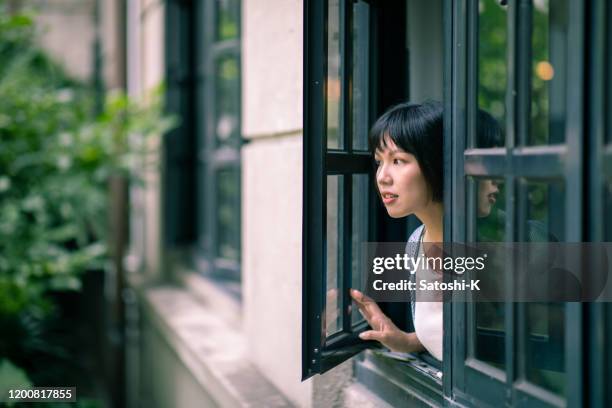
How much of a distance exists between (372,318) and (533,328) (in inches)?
19.8

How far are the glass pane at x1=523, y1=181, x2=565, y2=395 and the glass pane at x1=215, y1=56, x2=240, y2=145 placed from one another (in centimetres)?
240

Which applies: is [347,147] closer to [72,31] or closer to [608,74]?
[608,74]

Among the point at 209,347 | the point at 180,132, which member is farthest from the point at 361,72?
the point at 180,132

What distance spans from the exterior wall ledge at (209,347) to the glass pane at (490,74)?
1.19 meters

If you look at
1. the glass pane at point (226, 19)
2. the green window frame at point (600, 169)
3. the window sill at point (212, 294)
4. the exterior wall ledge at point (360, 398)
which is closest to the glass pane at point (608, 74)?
the green window frame at point (600, 169)

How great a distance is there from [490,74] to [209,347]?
2.13 m

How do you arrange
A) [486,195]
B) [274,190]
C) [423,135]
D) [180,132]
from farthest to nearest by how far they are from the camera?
[180,132] < [274,190] < [423,135] < [486,195]

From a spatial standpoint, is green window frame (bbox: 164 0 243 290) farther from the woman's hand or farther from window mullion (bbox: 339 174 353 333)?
the woman's hand

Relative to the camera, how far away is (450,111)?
1.45m

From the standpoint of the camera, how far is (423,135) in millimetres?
1542

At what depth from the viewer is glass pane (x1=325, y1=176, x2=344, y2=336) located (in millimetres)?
1660

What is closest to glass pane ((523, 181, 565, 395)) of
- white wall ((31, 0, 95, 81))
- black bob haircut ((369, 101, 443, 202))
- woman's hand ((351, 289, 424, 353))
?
black bob haircut ((369, 101, 443, 202))

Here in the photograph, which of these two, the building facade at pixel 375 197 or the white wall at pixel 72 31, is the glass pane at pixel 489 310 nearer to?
the building facade at pixel 375 197

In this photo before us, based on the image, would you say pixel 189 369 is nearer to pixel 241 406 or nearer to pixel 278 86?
pixel 241 406
